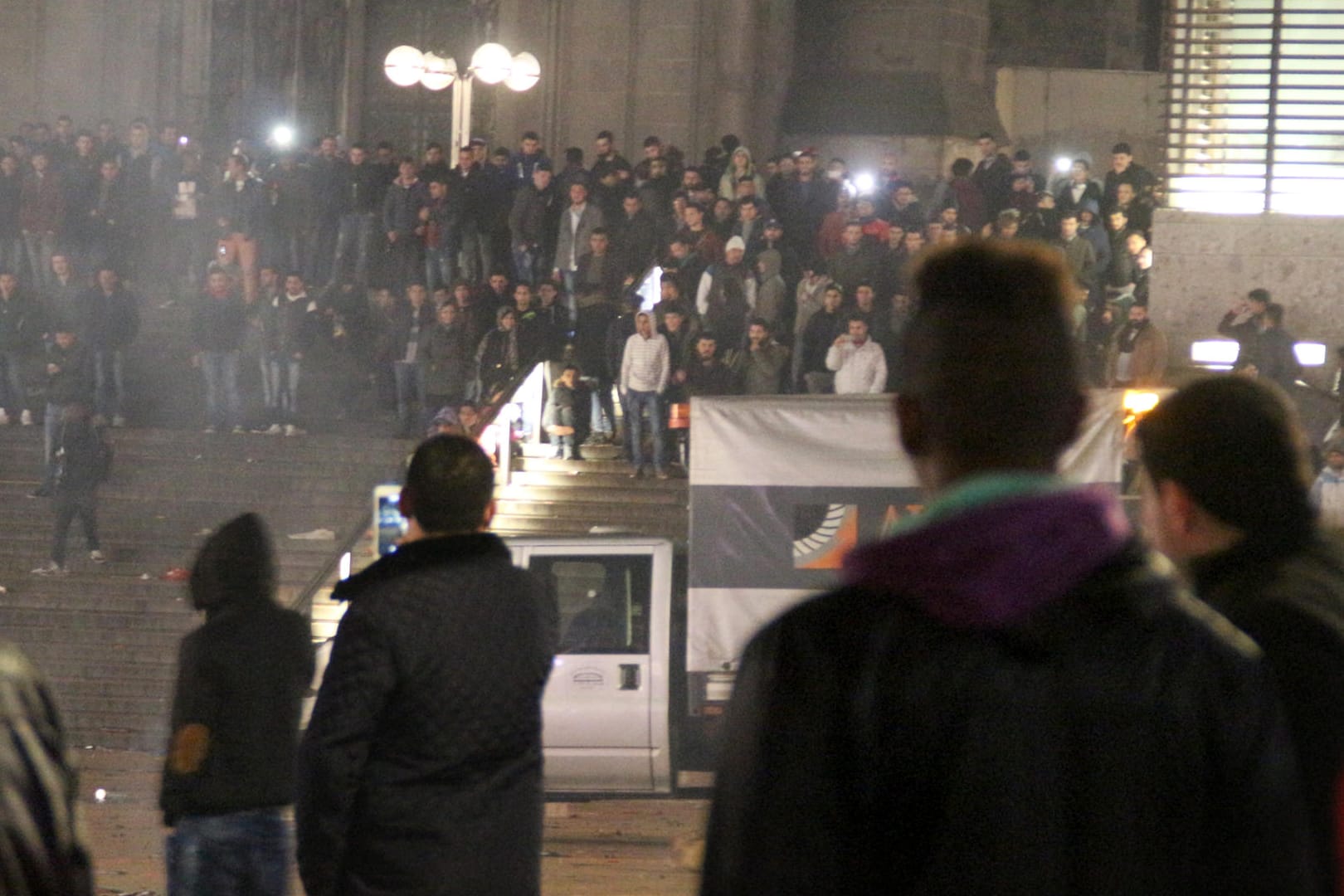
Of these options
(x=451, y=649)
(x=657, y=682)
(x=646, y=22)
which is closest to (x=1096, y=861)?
(x=451, y=649)

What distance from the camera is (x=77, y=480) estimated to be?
1798 cm

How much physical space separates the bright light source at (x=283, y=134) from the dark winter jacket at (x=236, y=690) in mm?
24539

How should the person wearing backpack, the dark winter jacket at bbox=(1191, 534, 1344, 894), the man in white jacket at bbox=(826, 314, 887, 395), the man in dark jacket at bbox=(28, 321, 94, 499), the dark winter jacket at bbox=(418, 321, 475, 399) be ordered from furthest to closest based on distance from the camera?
the dark winter jacket at bbox=(418, 321, 475, 399)
the man in white jacket at bbox=(826, 314, 887, 395)
the man in dark jacket at bbox=(28, 321, 94, 499)
the person wearing backpack
the dark winter jacket at bbox=(1191, 534, 1344, 894)

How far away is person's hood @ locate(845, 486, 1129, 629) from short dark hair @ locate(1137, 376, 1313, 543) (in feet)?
2.61

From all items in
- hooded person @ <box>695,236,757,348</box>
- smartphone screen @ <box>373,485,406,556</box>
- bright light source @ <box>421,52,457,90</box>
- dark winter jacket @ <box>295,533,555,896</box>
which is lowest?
smartphone screen @ <box>373,485,406,556</box>

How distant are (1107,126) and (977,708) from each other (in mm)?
28802

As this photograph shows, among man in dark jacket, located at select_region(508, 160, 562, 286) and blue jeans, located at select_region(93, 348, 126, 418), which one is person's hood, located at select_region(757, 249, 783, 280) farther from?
blue jeans, located at select_region(93, 348, 126, 418)

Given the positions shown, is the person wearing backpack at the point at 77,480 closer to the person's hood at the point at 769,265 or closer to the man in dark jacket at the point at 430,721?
the person's hood at the point at 769,265

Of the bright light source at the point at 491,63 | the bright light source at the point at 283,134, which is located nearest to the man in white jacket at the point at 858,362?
the bright light source at the point at 491,63

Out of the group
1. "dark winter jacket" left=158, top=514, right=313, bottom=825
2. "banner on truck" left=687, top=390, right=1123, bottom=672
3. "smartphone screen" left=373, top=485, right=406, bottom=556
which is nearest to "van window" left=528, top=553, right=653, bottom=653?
"banner on truck" left=687, top=390, right=1123, bottom=672

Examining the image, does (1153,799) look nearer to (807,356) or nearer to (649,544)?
(649,544)

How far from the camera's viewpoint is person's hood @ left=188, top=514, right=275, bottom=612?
518 cm

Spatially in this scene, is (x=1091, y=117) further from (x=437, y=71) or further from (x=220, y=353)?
(x=220, y=353)

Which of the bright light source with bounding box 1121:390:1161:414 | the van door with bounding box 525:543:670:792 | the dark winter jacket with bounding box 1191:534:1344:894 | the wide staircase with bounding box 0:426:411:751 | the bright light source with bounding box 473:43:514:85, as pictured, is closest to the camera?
the dark winter jacket with bounding box 1191:534:1344:894
